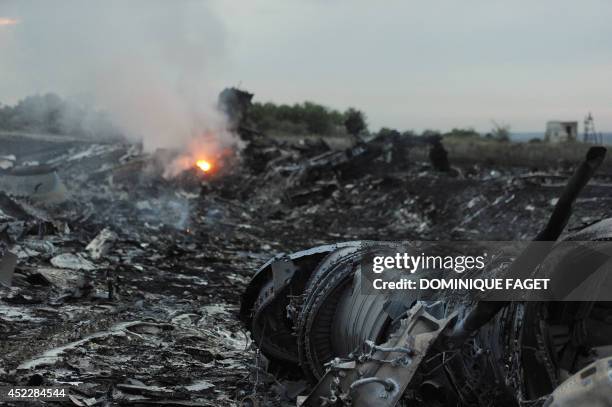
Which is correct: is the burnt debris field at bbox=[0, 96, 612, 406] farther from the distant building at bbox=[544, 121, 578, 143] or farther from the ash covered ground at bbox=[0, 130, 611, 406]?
the distant building at bbox=[544, 121, 578, 143]

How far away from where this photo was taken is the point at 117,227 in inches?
478

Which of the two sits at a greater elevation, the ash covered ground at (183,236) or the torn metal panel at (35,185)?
the torn metal panel at (35,185)

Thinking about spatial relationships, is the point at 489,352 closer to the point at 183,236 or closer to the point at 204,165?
the point at 183,236

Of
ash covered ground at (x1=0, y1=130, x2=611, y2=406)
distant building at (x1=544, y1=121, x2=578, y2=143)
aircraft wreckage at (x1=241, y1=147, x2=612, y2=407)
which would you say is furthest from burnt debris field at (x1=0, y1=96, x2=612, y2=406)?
distant building at (x1=544, y1=121, x2=578, y2=143)

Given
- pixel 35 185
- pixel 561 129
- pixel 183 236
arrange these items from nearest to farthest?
1. pixel 183 236
2. pixel 35 185
3. pixel 561 129

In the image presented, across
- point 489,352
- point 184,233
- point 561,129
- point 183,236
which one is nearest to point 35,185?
point 184,233

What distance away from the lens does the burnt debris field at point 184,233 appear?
5047mm

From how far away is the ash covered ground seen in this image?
5043 mm

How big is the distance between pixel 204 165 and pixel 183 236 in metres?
9.60

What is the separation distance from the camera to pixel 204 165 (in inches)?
852

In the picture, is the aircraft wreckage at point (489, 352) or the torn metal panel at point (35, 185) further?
the torn metal panel at point (35, 185)

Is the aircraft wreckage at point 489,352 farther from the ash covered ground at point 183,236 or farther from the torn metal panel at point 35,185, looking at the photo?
the torn metal panel at point 35,185

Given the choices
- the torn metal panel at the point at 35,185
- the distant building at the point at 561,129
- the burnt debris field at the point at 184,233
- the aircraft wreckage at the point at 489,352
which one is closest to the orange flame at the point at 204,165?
the burnt debris field at the point at 184,233

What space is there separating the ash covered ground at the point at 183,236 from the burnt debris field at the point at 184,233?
30 millimetres
